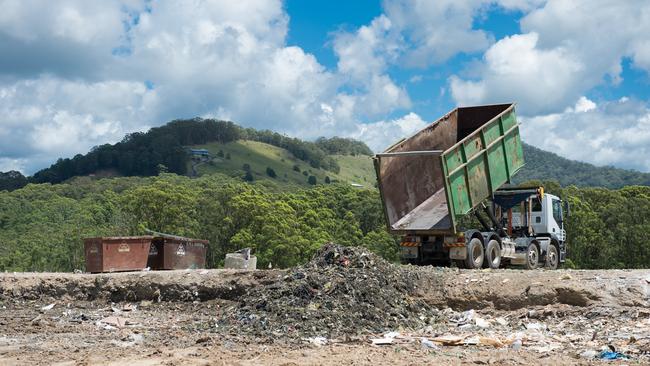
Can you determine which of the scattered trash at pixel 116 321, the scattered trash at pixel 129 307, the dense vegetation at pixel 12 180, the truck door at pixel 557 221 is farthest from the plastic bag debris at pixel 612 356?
the dense vegetation at pixel 12 180

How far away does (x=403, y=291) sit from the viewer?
12.6 meters

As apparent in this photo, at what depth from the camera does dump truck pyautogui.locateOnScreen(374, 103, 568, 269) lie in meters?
14.9

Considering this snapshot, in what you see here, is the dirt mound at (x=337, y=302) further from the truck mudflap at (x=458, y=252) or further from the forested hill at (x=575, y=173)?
the forested hill at (x=575, y=173)

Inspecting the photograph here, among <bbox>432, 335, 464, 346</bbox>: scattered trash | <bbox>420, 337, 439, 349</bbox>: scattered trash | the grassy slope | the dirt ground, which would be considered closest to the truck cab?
the dirt ground

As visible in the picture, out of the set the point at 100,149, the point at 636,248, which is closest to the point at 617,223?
the point at 636,248

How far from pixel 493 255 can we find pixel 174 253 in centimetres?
872

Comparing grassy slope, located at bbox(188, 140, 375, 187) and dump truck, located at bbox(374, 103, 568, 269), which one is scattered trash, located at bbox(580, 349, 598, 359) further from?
grassy slope, located at bbox(188, 140, 375, 187)

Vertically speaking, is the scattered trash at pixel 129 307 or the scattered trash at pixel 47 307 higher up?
the scattered trash at pixel 47 307

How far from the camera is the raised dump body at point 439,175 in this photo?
14.8 meters

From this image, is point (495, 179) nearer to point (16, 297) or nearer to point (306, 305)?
point (306, 305)

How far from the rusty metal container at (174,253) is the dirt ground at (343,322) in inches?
129

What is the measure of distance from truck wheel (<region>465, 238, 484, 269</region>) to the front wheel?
237mm

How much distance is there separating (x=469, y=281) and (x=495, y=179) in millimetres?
3832

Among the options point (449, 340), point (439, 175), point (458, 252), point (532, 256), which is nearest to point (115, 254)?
point (439, 175)
